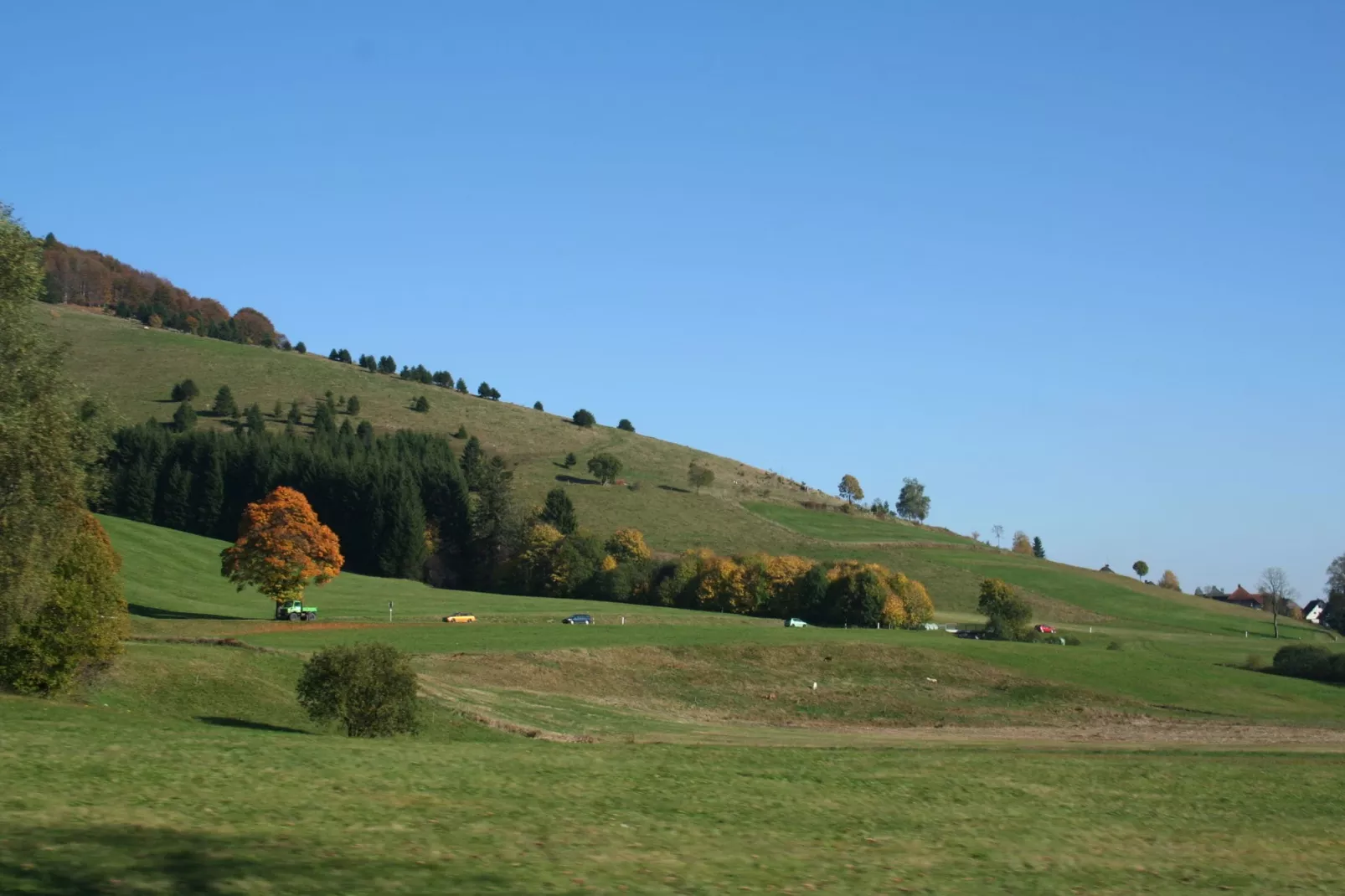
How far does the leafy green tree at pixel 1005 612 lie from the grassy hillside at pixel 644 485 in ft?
52.5

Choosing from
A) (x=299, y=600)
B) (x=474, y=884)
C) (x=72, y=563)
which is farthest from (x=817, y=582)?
(x=474, y=884)

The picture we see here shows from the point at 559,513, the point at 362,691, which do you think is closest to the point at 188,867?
the point at 362,691

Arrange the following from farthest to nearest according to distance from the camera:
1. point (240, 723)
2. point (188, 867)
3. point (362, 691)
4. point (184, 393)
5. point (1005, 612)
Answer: point (184, 393) < point (1005, 612) < point (240, 723) < point (362, 691) < point (188, 867)

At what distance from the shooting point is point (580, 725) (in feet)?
142

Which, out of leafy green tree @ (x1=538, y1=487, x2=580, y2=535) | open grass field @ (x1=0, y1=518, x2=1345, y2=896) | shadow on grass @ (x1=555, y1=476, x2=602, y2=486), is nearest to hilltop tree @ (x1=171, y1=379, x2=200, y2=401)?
shadow on grass @ (x1=555, y1=476, x2=602, y2=486)

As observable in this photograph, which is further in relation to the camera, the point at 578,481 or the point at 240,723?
the point at 578,481

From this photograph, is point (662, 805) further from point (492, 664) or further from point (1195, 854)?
point (492, 664)

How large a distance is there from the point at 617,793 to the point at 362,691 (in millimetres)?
13607

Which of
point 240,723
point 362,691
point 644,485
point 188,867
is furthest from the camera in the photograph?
point 644,485

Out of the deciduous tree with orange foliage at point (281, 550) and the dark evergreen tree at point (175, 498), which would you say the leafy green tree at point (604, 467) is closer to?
the dark evergreen tree at point (175, 498)

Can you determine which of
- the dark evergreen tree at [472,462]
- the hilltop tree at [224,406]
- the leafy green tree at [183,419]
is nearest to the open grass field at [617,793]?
the dark evergreen tree at [472,462]

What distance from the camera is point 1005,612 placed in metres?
105

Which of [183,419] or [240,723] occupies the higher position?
[183,419]

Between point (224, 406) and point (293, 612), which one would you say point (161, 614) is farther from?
point (224, 406)
